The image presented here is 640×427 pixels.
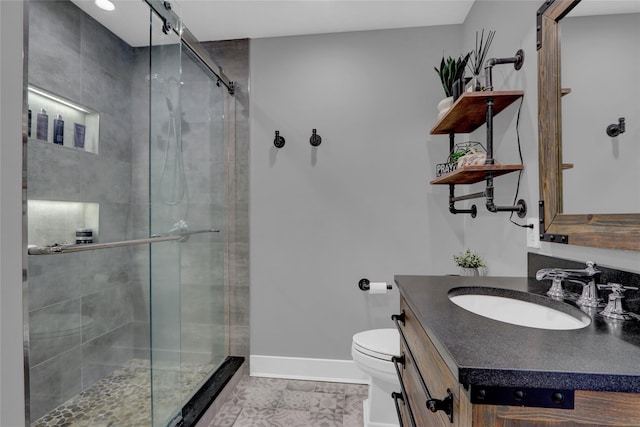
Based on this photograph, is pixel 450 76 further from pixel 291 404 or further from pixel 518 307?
pixel 291 404

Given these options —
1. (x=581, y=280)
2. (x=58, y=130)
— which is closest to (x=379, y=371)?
(x=581, y=280)

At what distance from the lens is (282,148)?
2229 mm

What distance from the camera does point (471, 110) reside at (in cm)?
155

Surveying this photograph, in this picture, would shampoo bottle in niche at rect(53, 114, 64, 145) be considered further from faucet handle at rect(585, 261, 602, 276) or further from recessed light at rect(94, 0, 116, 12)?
faucet handle at rect(585, 261, 602, 276)

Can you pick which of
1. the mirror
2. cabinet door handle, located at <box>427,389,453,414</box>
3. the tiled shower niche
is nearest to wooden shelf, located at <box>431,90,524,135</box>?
the mirror

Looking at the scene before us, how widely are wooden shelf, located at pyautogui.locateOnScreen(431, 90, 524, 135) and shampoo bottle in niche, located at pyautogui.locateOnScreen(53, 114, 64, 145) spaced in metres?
2.23

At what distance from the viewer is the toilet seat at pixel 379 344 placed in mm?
1530

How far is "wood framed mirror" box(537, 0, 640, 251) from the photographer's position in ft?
3.23

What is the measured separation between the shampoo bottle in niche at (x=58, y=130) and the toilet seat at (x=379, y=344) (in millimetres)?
2088

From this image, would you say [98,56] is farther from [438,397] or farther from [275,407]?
[438,397]

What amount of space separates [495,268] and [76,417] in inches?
95.5

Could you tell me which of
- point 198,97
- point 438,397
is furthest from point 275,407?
point 198,97

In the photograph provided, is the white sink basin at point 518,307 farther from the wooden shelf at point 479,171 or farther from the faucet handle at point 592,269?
the wooden shelf at point 479,171

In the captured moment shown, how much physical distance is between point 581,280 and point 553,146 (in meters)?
0.48
